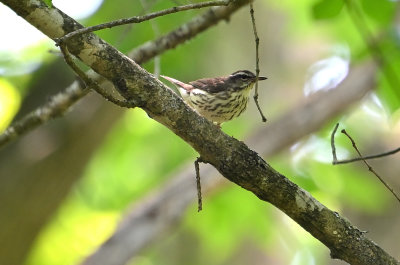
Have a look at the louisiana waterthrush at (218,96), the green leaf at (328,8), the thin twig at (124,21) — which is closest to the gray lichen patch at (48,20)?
the thin twig at (124,21)

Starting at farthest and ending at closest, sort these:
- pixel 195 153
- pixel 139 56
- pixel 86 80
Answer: pixel 195 153 < pixel 139 56 < pixel 86 80

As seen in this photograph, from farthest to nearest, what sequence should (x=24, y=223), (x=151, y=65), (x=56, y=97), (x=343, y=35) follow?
(x=343, y=35)
(x=24, y=223)
(x=151, y=65)
(x=56, y=97)

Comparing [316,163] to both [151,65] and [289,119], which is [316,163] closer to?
[289,119]

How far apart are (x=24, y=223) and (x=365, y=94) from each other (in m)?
3.48

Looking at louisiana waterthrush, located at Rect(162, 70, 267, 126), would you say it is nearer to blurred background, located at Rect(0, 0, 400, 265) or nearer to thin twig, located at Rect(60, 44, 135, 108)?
blurred background, located at Rect(0, 0, 400, 265)

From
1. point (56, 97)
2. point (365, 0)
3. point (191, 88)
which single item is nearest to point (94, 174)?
point (191, 88)

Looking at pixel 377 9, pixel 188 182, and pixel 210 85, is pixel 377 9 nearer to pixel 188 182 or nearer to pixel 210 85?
pixel 210 85

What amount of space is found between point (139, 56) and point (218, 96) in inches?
40.1

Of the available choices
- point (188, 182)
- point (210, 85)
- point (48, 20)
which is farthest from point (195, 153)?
point (48, 20)

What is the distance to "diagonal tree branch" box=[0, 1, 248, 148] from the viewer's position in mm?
3686

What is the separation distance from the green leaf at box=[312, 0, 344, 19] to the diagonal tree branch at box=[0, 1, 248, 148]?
597 millimetres

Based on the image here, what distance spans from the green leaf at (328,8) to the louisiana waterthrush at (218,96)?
4.72 ft

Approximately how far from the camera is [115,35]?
4840 mm

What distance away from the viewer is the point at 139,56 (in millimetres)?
3895
